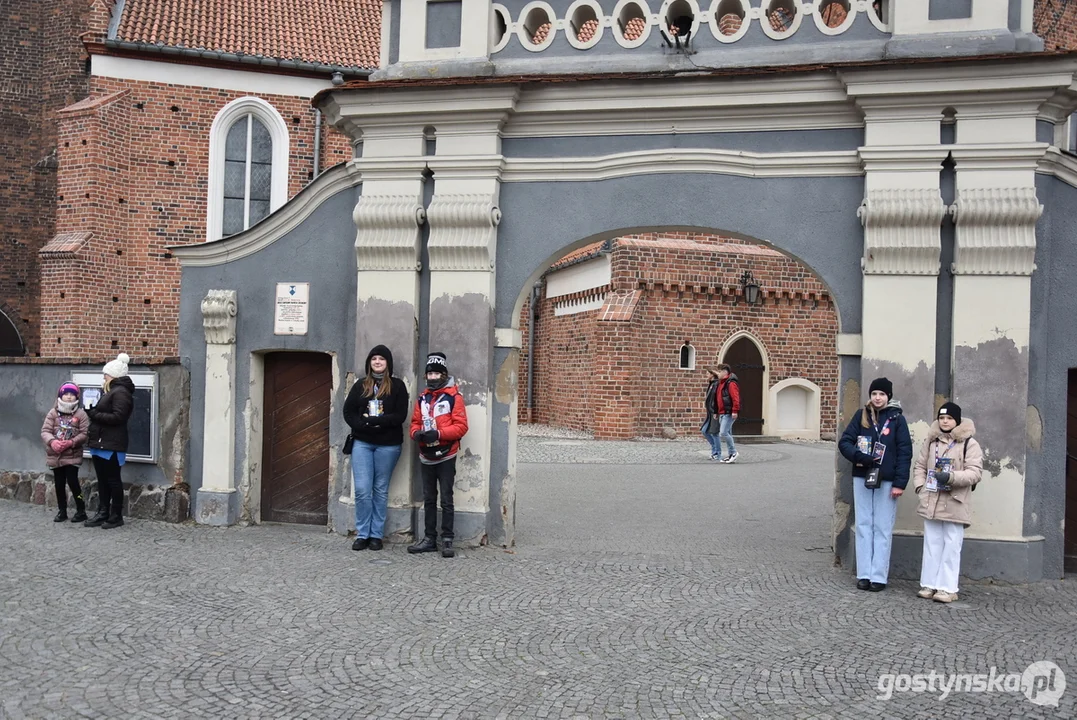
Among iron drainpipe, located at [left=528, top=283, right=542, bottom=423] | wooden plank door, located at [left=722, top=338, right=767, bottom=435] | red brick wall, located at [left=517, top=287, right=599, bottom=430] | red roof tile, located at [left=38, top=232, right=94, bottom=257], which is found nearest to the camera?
red roof tile, located at [left=38, top=232, right=94, bottom=257]

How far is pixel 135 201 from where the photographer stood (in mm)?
18375

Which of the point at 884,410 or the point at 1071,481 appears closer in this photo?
the point at 884,410

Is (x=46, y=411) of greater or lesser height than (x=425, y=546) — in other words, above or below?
above

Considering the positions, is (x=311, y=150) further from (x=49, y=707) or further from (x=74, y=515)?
(x=49, y=707)

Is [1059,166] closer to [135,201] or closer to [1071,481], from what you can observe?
[1071,481]

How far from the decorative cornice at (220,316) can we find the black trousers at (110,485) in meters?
1.53

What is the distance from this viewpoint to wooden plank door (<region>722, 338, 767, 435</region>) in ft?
75.5

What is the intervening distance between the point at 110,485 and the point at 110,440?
0.47 metres

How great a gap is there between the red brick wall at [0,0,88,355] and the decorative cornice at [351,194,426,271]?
44.8 feet

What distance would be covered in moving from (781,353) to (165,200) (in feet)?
48.4

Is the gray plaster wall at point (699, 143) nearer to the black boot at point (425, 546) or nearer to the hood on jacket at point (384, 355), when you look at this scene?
the hood on jacket at point (384, 355)

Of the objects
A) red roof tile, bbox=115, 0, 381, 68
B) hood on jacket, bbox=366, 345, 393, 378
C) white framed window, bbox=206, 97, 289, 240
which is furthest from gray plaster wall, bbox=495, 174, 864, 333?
red roof tile, bbox=115, 0, 381, 68

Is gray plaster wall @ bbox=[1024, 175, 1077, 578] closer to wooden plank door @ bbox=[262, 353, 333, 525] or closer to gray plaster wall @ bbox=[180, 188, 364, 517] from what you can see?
gray plaster wall @ bbox=[180, 188, 364, 517]

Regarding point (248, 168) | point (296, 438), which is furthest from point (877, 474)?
point (248, 168)
